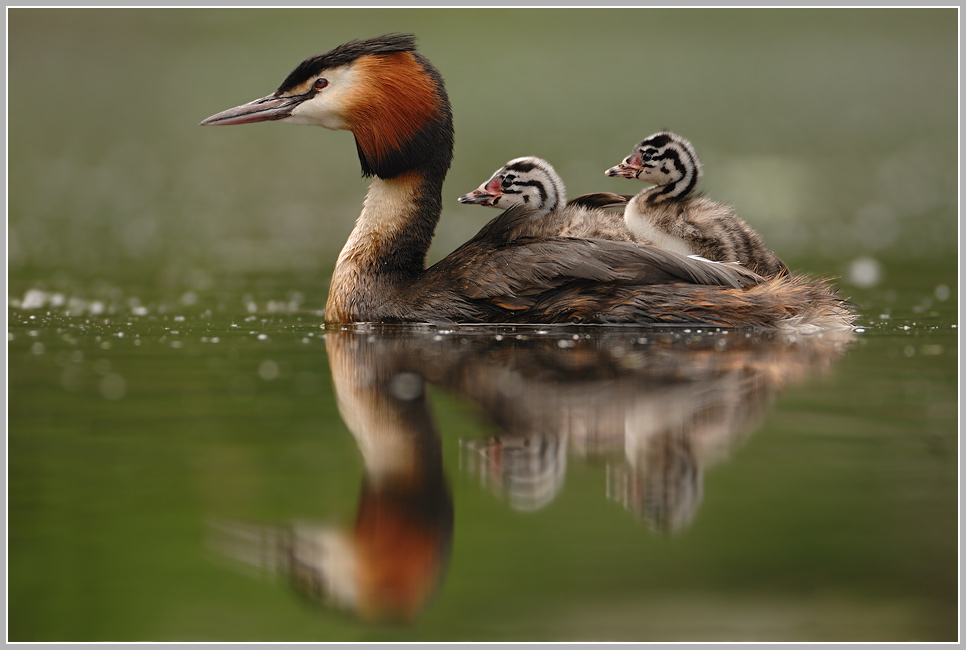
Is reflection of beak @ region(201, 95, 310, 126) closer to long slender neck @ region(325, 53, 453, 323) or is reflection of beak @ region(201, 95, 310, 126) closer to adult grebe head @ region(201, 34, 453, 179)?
adult grebe head @ region(201, 34, 453, 179)

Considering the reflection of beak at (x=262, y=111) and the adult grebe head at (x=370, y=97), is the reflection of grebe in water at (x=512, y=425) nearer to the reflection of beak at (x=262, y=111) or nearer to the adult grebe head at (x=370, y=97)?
the adult grebe head at (x=370, y=97)

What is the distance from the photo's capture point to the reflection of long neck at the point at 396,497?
3.02 meters

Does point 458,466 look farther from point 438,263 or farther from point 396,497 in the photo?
point 438,263

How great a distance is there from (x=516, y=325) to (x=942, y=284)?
3.92m

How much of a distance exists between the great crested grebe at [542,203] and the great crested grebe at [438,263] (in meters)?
0.10

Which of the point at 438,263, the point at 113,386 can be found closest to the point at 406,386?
the point at 113,386

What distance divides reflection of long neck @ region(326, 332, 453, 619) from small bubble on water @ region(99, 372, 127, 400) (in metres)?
0.89

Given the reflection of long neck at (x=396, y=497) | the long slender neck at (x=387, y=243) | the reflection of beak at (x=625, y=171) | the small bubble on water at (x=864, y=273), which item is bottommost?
the reflection of long neck at (x=396, y=497)

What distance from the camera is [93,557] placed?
2992 millimetres

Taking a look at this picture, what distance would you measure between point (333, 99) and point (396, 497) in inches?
157

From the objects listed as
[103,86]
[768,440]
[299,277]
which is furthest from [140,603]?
[103,86]

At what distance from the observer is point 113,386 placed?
4.98m

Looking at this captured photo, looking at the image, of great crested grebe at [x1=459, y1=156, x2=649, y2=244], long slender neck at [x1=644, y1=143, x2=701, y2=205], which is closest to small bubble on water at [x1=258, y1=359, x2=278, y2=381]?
great crested grebe at [x1=459, y1=156, x2=649, y2=244]

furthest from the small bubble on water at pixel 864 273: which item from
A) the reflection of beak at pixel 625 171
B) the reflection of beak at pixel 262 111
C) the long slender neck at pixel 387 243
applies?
the reflection of beak at pixel 262 111
